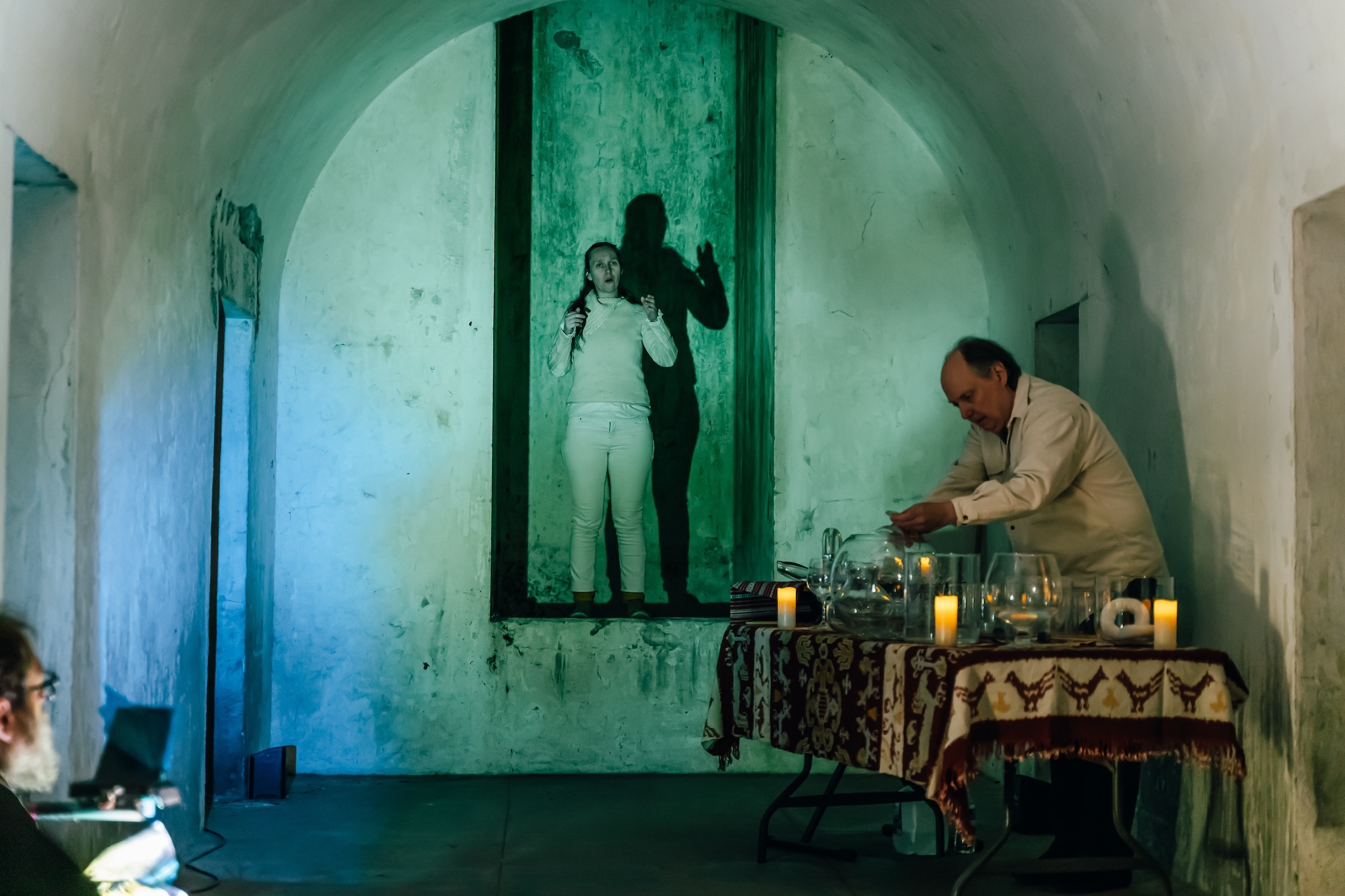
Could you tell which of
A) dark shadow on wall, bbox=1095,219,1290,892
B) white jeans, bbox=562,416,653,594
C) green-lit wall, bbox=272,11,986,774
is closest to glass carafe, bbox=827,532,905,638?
dark shadow on wall, bbox=1095,219,1290,892

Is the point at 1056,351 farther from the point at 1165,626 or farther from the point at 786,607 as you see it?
the point at 1165,626

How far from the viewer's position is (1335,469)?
3318mm

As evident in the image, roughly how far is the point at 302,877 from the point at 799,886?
152 cm

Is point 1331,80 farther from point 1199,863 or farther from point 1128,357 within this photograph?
point 1199,863

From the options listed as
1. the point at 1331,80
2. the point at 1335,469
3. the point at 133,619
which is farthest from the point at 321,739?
the point at 1331,80

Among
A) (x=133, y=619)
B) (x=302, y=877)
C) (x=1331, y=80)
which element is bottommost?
(x=302, y=877)

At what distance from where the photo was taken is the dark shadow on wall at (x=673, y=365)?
20.1 ft

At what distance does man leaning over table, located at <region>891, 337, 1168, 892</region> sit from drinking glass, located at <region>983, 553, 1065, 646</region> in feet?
0.91

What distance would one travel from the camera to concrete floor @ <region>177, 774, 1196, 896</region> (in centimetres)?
382

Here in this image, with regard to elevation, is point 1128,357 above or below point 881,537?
above

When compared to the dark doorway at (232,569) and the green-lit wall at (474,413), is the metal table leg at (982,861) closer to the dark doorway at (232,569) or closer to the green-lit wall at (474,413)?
the green-lit wall at (474,413)

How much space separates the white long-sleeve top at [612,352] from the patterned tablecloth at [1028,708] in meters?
2.93

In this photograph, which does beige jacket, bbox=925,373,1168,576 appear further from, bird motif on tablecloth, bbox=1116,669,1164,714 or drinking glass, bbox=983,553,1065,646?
bird motif on tablecloth, bbox=1116,669,1164,714

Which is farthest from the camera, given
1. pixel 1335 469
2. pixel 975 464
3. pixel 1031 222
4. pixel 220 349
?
pixel 1031 222
